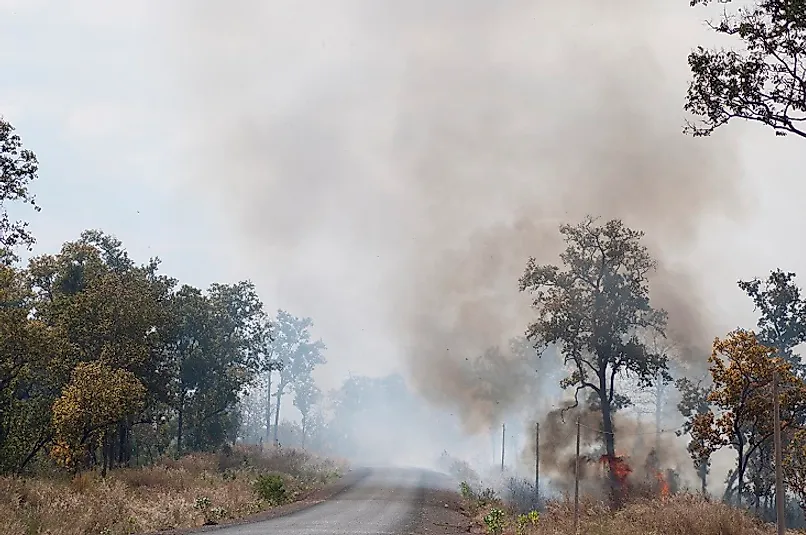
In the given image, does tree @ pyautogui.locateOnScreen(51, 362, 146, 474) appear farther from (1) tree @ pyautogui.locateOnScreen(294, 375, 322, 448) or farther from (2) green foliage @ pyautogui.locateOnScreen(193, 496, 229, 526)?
(1) tree @ pyautogui.locateOnScreen(294, 375, 322, 448)

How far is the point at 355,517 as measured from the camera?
26.0 m

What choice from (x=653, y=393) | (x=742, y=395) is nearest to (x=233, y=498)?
(x=742, y=395)

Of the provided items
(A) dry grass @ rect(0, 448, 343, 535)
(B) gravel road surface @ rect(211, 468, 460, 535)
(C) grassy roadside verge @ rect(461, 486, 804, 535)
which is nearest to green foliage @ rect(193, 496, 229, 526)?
(A) dry grass @ rect(0, 448, 343, 535)

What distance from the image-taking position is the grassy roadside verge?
19906 mm

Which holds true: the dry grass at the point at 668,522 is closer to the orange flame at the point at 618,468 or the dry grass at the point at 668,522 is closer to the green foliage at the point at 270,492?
the green foliage at the point at 270,492

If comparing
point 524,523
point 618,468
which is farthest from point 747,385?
point 618,468

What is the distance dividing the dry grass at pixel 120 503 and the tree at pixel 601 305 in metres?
19.1

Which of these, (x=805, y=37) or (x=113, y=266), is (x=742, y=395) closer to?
(x=805, y=37)

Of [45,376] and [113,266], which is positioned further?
[113,266]

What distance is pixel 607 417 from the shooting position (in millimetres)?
42156

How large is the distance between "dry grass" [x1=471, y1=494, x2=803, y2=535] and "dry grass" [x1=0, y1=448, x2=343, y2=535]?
10.2 meters

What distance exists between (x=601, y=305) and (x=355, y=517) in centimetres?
2325

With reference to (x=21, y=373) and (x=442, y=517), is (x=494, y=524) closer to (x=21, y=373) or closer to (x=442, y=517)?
(x=442, y=517)

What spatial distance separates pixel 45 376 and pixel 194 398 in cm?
2116
